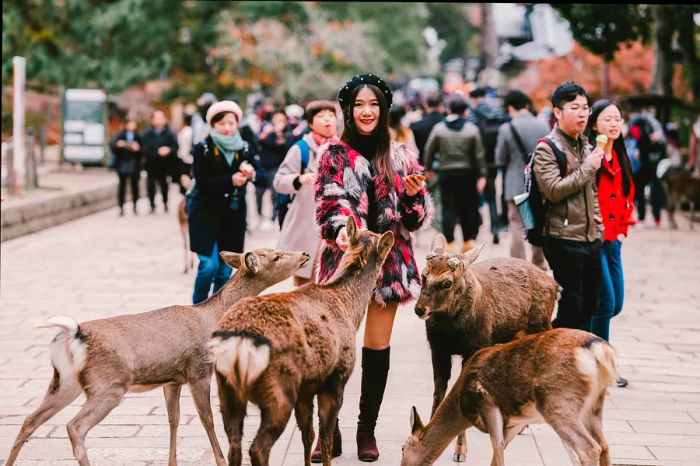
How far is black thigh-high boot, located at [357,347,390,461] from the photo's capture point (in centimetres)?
600

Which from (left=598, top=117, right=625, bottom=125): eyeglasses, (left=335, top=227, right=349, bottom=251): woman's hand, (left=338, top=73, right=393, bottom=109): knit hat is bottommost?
(left=335, top=227, right=349, bottom=251): woman's hand

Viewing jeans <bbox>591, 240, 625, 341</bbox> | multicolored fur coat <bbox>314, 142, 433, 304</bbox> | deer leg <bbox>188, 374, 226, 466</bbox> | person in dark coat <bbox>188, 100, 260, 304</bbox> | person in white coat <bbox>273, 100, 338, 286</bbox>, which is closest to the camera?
deer leg <bbox>188, 374, 226, 466</bbox>

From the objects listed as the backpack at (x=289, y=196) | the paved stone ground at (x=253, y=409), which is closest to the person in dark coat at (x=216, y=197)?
the backpack at (x=289, y=196)

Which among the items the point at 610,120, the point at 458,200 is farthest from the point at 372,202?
the point at 458,200

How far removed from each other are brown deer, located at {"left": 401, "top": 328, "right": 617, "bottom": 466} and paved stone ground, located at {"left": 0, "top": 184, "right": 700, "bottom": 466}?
2.15 ft

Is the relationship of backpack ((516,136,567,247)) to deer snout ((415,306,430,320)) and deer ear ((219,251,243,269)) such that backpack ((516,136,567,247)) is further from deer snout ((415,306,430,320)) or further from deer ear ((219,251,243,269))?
deer ear ((219,251,243,269))

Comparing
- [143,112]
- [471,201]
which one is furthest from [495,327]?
[143,112]

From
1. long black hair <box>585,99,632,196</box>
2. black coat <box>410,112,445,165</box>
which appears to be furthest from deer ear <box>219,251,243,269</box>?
black coat <box>410,112,445,165</box>

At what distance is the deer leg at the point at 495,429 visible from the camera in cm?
518

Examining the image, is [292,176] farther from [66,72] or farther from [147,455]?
[66,72]

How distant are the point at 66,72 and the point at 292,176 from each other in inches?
997

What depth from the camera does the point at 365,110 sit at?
19.4ft

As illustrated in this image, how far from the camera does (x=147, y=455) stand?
6.08m

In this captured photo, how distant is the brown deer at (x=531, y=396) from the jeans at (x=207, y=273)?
3.86 metres
